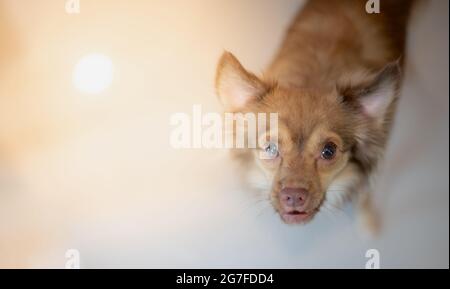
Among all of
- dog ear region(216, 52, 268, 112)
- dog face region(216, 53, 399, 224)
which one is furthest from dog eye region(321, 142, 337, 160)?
dog ear region(216, 52, 268, 112)

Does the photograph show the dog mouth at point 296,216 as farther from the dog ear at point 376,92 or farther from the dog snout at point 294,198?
the dog ear at point 376,92

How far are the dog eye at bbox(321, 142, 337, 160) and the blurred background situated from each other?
0.62 feet

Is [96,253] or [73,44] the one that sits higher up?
[73,44]

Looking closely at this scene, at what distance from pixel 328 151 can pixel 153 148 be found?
0.54 m

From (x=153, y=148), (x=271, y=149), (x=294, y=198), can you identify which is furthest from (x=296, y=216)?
(x=153, y=148)

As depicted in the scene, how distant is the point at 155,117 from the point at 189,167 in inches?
7.5

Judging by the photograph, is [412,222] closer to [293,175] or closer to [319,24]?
[293,175]

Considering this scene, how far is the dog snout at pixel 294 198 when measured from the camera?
1.55 metres

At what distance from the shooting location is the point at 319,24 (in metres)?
1.62

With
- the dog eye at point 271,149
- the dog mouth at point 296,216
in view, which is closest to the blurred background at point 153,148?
the dog mouth at point 296,216

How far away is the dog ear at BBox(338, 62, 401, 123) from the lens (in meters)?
1.59

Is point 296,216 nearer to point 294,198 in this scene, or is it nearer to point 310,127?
point 294,198

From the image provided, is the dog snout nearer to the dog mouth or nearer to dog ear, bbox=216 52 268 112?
the dog mouth
